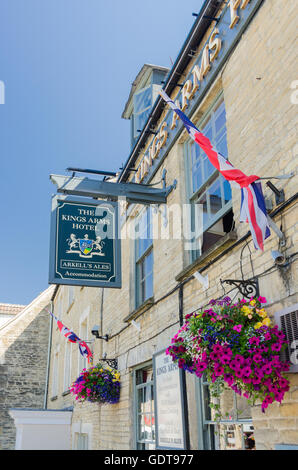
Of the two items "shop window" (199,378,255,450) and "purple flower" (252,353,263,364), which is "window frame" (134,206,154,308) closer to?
"shop window" (199,378,255,450)

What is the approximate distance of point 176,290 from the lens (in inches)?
256

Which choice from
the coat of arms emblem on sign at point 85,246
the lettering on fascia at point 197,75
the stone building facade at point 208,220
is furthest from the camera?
the coat of arms emblem on sign at point 85,246

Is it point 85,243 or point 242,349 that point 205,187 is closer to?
point 85,243

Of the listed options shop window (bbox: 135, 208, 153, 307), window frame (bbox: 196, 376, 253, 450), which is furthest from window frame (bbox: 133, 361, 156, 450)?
window frame (bbox: 196, 376, 253, 450)

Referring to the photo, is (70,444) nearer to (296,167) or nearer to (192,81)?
(192,81)

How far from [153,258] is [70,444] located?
7.30m

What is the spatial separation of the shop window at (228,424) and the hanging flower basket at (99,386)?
11.1 ft

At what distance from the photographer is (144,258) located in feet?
28.3

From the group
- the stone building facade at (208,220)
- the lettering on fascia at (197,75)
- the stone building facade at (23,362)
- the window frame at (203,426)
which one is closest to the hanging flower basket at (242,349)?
the stone building facade at (208,220)

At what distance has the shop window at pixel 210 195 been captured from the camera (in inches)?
231

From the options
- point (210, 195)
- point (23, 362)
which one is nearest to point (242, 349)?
point (210, 195)

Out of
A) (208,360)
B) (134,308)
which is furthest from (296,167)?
(134,308)

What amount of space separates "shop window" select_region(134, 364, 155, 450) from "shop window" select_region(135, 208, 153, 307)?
4.17 feet

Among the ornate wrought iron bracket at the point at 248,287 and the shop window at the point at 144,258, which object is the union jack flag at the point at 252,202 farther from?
the shop window at the point at 144,258
